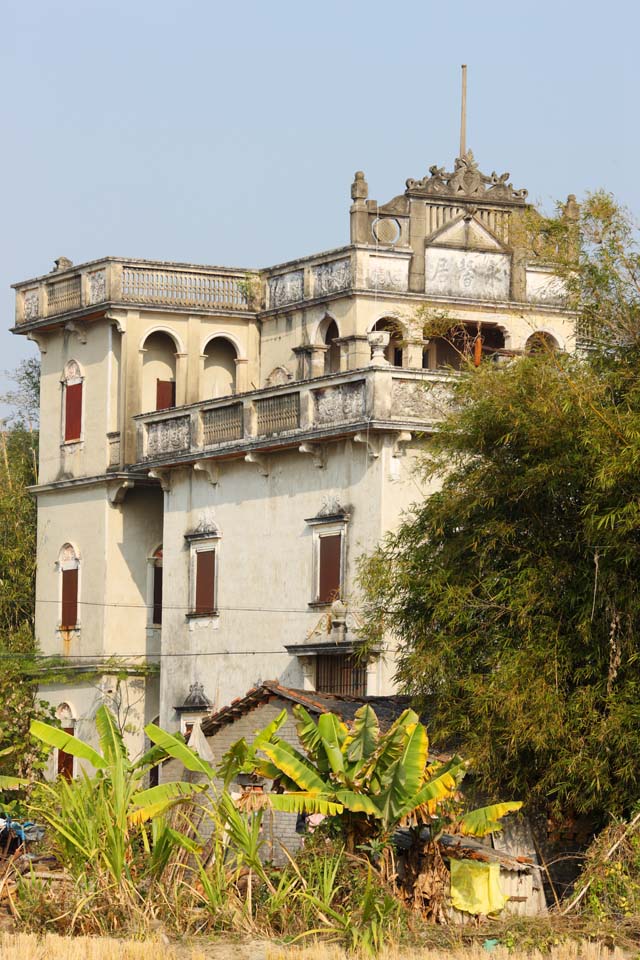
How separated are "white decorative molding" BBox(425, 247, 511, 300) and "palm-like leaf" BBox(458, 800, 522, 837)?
17.0m

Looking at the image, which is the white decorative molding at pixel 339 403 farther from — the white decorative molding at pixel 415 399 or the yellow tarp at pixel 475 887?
the yellow tarp at pixel 475 887

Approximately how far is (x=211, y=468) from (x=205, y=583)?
2.21 metres

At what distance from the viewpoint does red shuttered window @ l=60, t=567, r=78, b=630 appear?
140 ft

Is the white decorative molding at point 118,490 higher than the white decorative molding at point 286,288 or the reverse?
the reverse

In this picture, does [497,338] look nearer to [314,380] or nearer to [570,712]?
[314,380]

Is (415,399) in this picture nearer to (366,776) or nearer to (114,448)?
(114,448)

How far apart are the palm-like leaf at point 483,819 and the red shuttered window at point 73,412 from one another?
69.4 feet

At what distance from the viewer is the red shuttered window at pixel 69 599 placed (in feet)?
140

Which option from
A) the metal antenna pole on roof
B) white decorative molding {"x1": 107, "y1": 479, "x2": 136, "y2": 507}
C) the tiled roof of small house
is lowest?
the tiled roof of small house

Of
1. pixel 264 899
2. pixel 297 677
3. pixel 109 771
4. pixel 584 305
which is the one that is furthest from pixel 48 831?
pixel 297 677

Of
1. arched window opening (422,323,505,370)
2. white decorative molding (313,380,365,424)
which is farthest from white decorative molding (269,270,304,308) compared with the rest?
white decorative molding (313,380,365,424)

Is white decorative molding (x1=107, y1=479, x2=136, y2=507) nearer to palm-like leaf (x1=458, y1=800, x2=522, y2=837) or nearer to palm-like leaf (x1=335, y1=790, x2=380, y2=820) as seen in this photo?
palm-like leaf (x1=458, y1=800, x2=522, y2=837)

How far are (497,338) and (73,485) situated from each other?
372 inches

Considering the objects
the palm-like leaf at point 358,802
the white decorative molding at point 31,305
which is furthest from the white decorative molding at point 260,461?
the palm-like leaf at point 358,802
